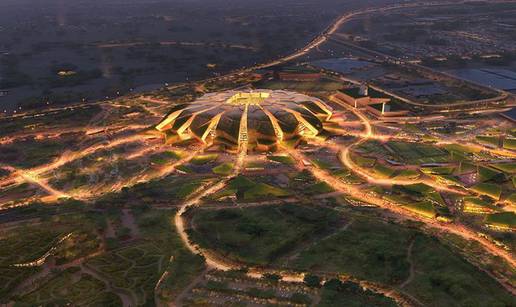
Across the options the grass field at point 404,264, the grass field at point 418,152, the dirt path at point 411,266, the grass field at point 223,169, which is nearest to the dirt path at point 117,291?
the grass field at point 404,264

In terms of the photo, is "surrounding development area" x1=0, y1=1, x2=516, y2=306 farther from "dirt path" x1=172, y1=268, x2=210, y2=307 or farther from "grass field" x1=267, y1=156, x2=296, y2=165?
"grass field" x1=267, y1=156, x2=296, y2=165

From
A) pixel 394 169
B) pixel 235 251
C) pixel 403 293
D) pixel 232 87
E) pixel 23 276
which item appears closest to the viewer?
pixel 403 293

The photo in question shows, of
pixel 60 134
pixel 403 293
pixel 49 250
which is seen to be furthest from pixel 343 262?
pixel 60 134

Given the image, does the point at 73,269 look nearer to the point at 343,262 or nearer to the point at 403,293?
the point at 343,262

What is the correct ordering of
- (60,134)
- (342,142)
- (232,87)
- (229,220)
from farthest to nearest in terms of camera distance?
(232,87) < (60,134) < (342,142) < (229,220)

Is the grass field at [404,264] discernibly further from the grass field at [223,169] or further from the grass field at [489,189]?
the grass field at [223,169]

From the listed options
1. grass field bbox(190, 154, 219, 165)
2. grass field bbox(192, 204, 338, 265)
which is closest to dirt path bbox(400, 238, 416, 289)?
grass field bbox(192, 204, 338, 265)
